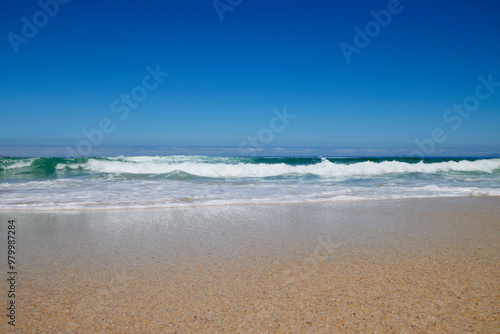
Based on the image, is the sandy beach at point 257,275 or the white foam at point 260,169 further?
the white foam at point 260,169

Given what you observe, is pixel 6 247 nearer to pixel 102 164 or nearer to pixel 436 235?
pixel 436 235

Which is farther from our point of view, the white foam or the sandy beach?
the white foam

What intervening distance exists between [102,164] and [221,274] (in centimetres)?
1834

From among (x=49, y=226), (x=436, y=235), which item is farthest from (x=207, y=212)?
(x=436, y=235)

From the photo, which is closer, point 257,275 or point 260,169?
point 257,275

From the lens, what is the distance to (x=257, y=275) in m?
2.57

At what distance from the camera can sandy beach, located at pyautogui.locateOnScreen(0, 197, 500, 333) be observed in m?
1.84

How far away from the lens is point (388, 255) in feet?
10.1

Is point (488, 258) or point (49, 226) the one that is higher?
point (488, 258)

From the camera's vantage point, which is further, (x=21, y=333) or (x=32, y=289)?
(x=32, y=289)

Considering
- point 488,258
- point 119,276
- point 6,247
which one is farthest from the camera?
point 6,247

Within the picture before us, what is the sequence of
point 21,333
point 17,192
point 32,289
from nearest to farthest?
point 21,333 < point 32,289 < point 17,192

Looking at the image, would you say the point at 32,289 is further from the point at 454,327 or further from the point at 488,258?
the point at 488,258

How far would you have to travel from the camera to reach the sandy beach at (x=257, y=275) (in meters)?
1.84
